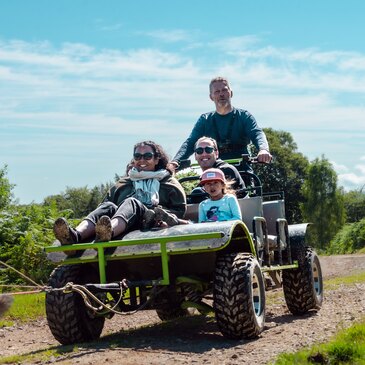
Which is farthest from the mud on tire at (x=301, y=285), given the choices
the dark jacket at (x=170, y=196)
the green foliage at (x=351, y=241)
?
the green foliage at (x=351, y=241)

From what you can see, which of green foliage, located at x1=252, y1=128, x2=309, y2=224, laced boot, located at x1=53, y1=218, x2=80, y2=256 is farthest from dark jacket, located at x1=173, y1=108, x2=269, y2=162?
green foliage, located at x1=252, y1=128, x2=309, y2=224

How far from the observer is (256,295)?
748 centimetres

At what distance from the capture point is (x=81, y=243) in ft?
24.2

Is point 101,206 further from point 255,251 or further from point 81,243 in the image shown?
point 255,251

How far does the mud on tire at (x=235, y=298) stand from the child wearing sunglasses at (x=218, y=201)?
0.89 meters

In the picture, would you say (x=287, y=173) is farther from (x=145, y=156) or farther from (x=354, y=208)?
(x=145, y=156)

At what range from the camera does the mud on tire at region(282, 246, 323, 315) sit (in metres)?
9.33

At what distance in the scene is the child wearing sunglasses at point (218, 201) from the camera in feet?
26.2

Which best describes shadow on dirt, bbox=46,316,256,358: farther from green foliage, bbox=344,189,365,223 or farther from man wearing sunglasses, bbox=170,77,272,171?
green foliage, bbox=344,189,365,223

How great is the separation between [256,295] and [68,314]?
6.06 feet

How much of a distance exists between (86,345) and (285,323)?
254 centimetres

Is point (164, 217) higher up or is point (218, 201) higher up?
point (218, 201)

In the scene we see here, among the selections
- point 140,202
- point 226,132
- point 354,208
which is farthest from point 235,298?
point 354,208

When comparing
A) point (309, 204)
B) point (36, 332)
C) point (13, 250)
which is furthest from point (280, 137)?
point (36, 332)
